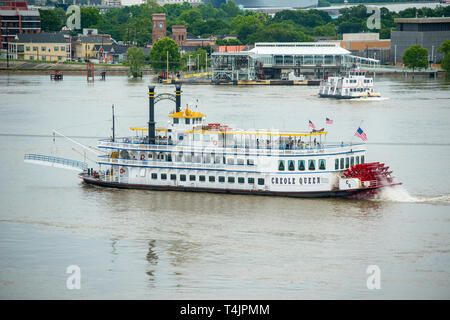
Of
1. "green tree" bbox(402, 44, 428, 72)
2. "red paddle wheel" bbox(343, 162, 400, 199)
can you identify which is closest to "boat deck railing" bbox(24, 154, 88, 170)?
"red paddle wheel" bbox(343, 162, 400, 199)

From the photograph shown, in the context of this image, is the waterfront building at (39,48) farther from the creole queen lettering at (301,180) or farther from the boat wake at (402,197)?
the boat wake at (402,197)

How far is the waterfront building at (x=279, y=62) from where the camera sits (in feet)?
413

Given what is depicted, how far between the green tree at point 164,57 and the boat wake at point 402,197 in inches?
3729

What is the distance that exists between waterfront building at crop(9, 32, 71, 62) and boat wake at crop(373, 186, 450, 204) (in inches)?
4506

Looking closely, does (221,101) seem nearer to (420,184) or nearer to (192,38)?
(420,184)

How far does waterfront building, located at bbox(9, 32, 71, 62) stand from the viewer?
476ft

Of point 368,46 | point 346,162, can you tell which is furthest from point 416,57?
point 346,162

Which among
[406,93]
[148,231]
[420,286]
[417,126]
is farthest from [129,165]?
[406,93]

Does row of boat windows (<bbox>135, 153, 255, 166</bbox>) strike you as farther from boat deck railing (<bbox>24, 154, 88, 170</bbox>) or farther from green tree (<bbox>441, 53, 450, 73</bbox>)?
green tree (<bbox>441, 53, 450, 73</bbox>)

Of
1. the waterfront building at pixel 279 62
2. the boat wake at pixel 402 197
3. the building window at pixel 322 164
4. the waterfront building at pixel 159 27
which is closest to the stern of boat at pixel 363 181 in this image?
the boat wake at pixel 402 197

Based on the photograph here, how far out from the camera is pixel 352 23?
177 metres

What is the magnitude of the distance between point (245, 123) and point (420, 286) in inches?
1485

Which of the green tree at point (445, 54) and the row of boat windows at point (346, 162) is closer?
the row of boat windows at point (346, 162)
